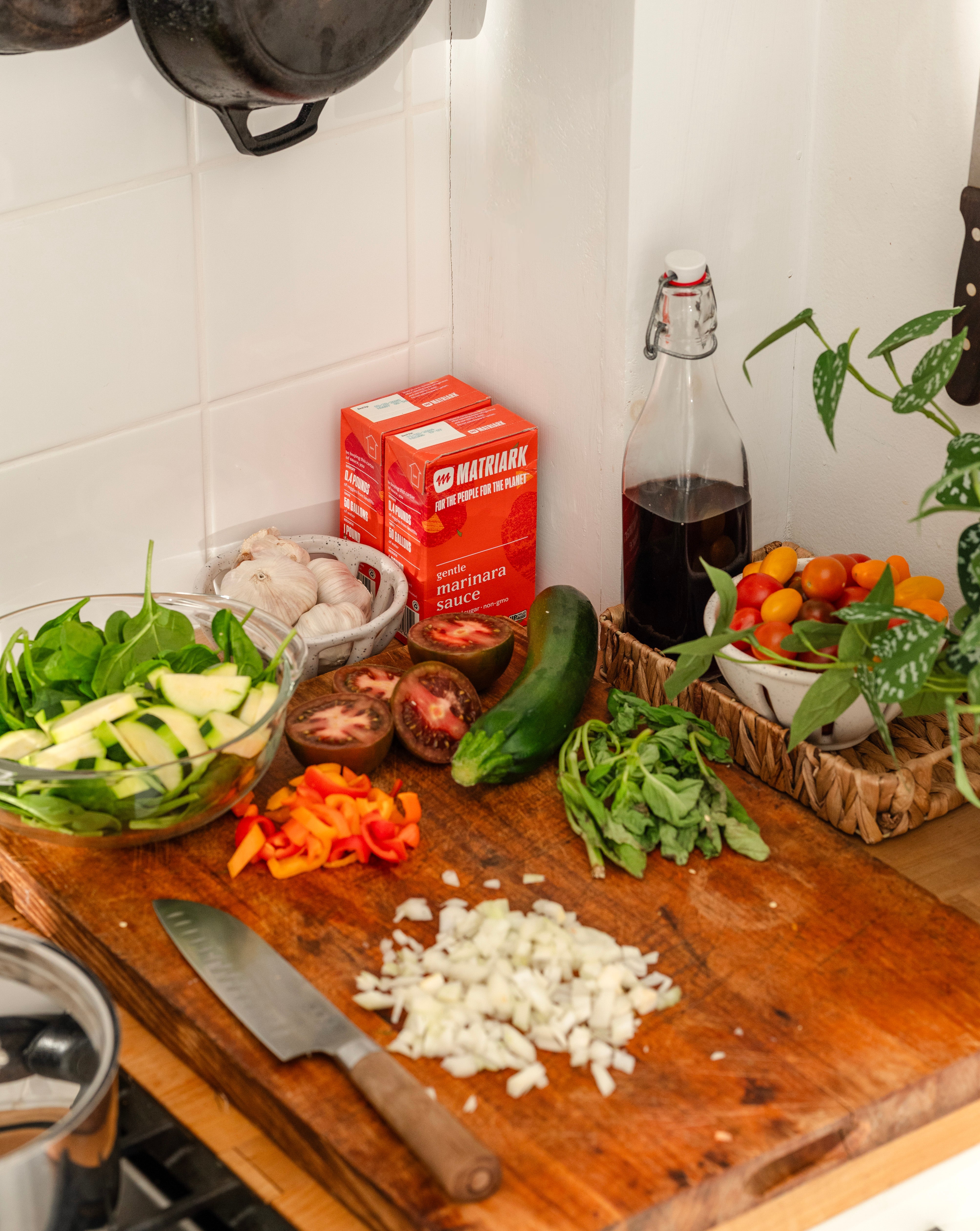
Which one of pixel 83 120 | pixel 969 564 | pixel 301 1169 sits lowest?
pixel 301 1169

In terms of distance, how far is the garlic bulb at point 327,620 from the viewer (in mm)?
1271

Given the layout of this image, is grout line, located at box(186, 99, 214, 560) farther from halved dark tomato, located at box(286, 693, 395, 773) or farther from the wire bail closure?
the wire bail closure

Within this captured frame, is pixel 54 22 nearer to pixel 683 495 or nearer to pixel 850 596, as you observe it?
pixel 683 495

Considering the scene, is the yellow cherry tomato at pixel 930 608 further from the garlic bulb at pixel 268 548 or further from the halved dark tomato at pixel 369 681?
the garlic bulb at pixel 268 548

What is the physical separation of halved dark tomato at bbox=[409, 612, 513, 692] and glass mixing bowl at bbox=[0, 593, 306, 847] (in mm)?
138

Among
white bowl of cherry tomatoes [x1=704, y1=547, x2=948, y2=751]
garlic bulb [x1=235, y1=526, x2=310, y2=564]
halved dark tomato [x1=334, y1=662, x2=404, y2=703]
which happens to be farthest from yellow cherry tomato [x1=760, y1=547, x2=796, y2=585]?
garlic bulb [x1=235, y1=526, x2=310, y2=564]

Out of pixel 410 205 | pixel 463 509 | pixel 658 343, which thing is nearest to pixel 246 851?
pixel 463 509

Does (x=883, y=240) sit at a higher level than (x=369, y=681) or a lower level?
higher

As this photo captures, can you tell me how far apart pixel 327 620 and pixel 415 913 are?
339mm

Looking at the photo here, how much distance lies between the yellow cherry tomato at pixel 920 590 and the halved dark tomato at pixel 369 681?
1.33 ft

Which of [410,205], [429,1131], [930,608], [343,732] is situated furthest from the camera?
[410,205]

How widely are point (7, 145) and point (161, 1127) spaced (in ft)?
2.37

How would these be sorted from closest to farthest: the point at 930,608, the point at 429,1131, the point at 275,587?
the point at 429,1131 → the point at 930,608 → the point at 275,587

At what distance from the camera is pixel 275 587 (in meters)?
1.26
